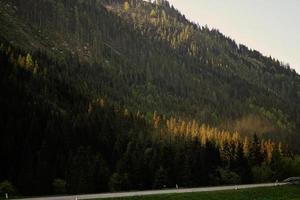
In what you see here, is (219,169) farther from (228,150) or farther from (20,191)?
(20,191)

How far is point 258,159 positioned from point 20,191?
245 ft

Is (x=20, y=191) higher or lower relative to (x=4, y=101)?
lower

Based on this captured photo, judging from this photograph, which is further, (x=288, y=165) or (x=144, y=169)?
(x=288, y=165)

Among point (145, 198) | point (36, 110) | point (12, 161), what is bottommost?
point (145, 198)

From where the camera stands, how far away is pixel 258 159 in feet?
486

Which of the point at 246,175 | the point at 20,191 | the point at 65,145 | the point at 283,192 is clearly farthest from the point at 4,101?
the point at 283,192

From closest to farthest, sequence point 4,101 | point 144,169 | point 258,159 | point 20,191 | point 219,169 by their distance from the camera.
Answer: point 20,191 → point 144,169 → point 219,169 → point 258,159 → point 4,101

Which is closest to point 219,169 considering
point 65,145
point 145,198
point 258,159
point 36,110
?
point 258,159

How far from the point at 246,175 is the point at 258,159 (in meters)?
11.0

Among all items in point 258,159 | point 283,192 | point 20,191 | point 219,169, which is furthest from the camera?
point 258,159

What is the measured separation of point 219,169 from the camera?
5290 inches

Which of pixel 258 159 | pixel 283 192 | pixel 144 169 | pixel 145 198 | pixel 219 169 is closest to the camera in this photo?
pixel 145 198

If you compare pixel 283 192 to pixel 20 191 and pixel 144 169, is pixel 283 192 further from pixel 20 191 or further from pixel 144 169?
pixel 20 191

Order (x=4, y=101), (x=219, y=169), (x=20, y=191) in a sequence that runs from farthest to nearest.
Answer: (x=4, y=101)
(x=219, y=169)
(x=20, y=191)
